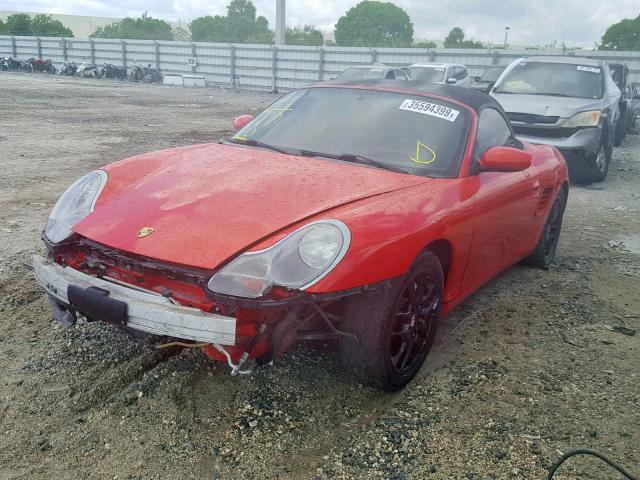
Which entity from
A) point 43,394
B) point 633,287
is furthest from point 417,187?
Result: point 633,287

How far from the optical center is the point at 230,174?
3008 mm

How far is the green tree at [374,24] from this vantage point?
108000 mm

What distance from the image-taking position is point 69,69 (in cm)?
3516

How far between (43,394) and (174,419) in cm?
63

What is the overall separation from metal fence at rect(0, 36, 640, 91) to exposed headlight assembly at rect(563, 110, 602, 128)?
1460 cm

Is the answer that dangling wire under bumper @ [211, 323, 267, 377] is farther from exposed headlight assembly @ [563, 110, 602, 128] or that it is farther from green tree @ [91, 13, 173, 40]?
green tree @ [91, 13, 173, 40]

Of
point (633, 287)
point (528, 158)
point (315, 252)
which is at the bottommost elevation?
point (633, 287)

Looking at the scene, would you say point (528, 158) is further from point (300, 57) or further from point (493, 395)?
point (300, 57)

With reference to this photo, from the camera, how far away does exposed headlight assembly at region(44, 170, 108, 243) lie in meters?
2.79

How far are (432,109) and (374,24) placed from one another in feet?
372

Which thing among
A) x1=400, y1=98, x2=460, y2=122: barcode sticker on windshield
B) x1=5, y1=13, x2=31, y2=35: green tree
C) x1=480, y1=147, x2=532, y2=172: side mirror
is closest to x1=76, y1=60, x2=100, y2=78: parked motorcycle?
x1=5, y1=13, x2=31, y2=35: green tree

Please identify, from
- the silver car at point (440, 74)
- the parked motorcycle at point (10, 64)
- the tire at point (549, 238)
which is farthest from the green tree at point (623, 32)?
the tire at point (549, 238)

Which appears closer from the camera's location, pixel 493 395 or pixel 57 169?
pixel 493 395

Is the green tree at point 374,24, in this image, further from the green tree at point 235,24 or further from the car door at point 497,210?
the car door at point 497,210
